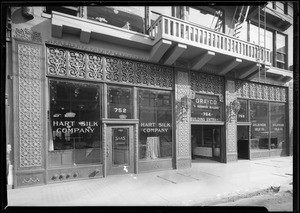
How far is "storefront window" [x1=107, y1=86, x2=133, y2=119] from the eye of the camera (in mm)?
7676

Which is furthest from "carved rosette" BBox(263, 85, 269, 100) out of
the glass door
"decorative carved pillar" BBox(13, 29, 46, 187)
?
"decorative carved pillar" BBox(13, 29, 46, 187)

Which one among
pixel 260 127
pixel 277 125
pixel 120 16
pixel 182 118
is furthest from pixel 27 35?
pixel 277 125

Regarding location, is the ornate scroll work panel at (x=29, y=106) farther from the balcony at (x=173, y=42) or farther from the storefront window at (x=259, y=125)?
the storefront window at (x=259, y=125)

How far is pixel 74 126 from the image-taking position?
701cm

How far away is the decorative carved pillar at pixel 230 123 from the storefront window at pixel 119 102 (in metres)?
5.31

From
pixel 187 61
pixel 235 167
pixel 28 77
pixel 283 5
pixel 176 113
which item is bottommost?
pixel 235 167

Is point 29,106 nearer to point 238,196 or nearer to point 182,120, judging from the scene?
point 182,120

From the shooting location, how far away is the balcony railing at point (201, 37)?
7.62m
